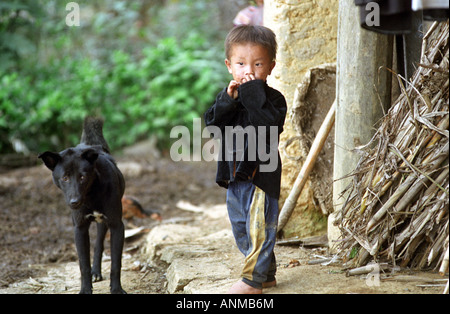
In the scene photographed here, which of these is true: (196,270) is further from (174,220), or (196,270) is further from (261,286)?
(174,220)

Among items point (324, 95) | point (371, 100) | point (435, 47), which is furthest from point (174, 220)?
point (435, 47)

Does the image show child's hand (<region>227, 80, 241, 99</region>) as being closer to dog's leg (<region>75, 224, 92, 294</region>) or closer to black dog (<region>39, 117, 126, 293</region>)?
black dog (<region>39, 117, 126, 293</region>)

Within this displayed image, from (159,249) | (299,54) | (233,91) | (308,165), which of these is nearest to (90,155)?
(233,91)

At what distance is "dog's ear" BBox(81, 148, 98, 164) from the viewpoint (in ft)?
12.5

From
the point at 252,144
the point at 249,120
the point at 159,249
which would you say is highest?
the point at 249,120

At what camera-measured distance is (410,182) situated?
3.28 m

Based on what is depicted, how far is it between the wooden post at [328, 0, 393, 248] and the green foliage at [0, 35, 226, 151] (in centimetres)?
634

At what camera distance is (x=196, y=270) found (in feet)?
13.0

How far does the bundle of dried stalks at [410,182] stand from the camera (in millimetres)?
3139

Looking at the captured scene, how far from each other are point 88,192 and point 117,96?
7.14m

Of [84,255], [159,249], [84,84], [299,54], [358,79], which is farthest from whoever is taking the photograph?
[84,84]

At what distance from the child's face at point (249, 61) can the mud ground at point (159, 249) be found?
132 centimetres

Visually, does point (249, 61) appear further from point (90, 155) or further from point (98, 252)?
point (98, 252)

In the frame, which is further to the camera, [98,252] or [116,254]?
[98,252]
